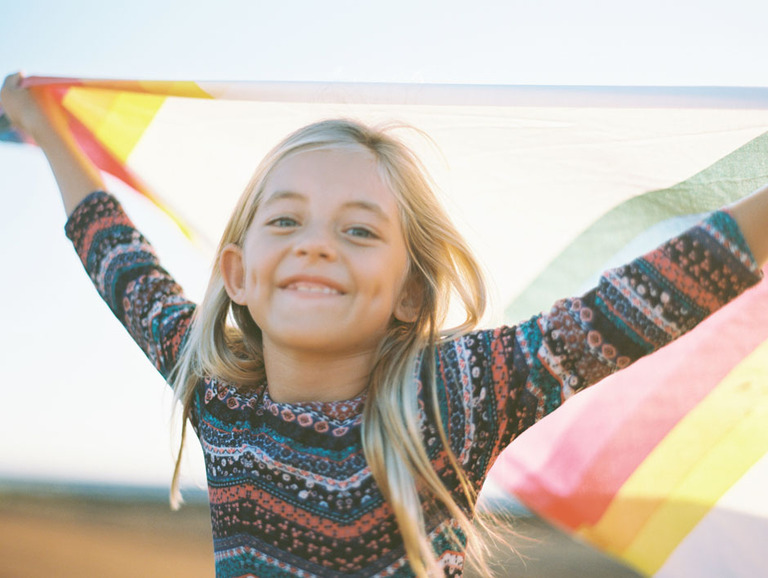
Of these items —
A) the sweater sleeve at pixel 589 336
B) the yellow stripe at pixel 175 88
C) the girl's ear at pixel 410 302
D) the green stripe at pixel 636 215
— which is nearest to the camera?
the sweater sleeve at pixel 589 336

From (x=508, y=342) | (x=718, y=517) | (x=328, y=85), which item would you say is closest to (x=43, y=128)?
(x=328, y=85)

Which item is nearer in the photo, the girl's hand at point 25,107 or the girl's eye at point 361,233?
the girl's eye at point 361,233

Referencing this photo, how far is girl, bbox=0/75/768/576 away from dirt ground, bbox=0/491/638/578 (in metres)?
2.80

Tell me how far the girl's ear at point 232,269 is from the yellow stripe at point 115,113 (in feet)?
1.99

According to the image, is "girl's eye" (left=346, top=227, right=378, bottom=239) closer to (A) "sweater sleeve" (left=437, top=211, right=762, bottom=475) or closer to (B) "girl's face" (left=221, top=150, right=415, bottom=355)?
(B) "girl's face" (left=221, top=150, right=415, bottom=355)

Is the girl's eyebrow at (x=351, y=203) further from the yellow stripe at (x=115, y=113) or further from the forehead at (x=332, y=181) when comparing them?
the yellow stripe at (x=115, y=113)

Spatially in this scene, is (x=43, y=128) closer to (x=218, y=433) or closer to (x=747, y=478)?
(x=218, y=433)

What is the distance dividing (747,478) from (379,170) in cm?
102

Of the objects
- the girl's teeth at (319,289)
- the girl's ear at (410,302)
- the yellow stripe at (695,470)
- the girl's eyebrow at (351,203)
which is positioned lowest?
the yellow stripe at (695,470)

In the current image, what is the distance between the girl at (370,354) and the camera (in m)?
1.48

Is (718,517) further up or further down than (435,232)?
further down

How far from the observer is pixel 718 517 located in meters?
1.83

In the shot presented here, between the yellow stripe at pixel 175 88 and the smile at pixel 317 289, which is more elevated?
the yellow stripe at pixel 175 88

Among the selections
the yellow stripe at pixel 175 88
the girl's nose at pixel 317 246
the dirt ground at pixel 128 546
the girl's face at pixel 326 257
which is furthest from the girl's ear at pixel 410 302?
the dirt ground at pixel 128 546
